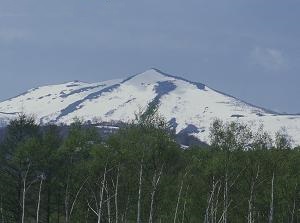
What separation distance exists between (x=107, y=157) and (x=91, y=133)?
8.16 metres

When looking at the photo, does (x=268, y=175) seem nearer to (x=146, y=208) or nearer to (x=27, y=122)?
(x=146, y=208)

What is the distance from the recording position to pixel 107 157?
63656 millimetres

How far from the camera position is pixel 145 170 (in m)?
66.8

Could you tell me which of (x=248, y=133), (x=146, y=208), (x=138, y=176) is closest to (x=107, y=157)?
(x=138, y=176)

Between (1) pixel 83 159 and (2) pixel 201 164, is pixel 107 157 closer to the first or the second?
(1) pixel 83 159

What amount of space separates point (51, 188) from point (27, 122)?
925 centimetres

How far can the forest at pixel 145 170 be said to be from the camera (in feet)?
212

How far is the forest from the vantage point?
64.6m

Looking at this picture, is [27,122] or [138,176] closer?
[138,176]

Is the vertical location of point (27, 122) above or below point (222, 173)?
above

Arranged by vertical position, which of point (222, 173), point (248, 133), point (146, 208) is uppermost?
point (248, 133)

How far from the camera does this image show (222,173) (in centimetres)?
6838

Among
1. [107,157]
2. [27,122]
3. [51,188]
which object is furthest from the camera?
[27,122]

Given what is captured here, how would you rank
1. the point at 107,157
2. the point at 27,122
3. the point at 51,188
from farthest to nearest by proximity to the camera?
1. the point at 27,122
2. the point at 51,188
3. the point at 107,157
